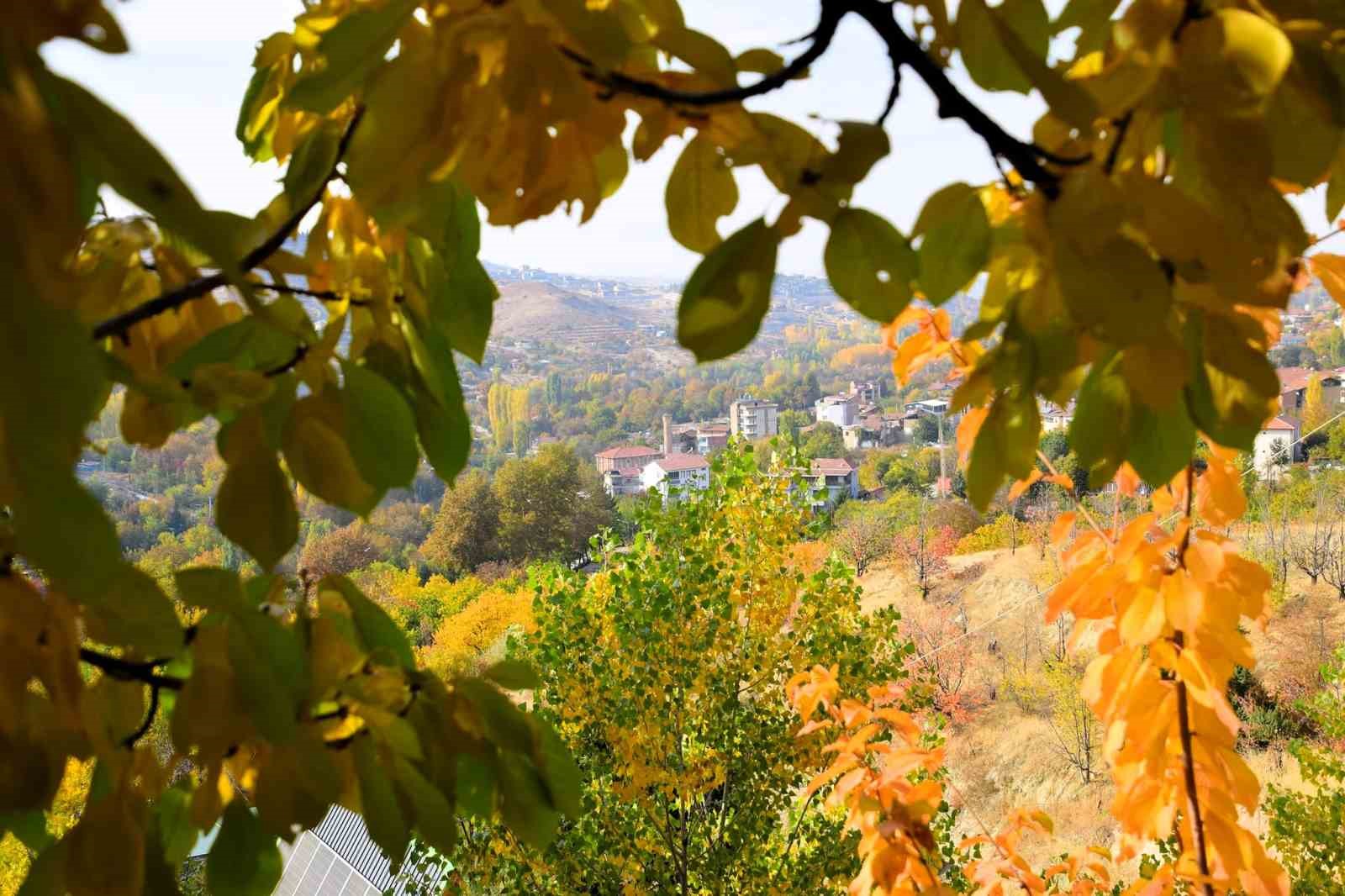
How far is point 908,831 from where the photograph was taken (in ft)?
2.81

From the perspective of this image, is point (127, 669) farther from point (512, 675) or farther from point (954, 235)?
point (954, 235)

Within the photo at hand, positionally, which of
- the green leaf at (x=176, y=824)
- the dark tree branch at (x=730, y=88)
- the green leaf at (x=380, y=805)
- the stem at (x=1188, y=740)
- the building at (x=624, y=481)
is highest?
the dark tree branch at (x=730, y=88)

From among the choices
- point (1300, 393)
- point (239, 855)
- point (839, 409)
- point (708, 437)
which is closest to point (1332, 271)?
point (239, 855)

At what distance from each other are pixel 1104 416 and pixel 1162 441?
22 mm

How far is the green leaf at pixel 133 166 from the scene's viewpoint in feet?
0.50

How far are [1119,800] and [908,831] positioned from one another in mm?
237

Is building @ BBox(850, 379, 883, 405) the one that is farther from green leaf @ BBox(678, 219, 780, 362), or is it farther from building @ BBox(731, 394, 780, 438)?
green leaf @ BBox(678, 219, 780, 362)

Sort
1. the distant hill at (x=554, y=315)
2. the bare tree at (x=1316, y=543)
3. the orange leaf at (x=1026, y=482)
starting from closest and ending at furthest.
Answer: the orange leaf at (x=1026, y=482), the bare tree at (x=1316, y=543), the distant hill at (x=554, y=315)

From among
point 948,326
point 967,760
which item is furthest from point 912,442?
point 948,326

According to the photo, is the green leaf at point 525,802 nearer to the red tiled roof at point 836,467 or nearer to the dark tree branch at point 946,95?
the dark tree branch at point 946,95

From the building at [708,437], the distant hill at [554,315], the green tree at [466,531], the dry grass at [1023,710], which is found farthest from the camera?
the distant hill at [554,315]

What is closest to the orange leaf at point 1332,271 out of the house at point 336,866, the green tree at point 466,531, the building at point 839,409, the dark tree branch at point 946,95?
the dark tree branch at point 946,95

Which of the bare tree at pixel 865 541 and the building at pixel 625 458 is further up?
the bare tree at pixel 865 541

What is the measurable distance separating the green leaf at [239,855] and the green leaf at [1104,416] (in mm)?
268
